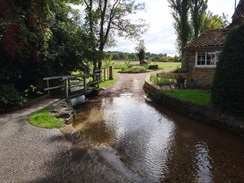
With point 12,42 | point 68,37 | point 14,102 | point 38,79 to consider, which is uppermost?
point 68,37

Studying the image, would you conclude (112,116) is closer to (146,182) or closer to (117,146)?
(117,146)

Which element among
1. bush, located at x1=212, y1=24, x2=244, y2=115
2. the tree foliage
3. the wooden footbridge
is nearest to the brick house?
bush, located at x1=212, y1=24, x2=244, y2=115

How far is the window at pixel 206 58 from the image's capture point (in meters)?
11.7

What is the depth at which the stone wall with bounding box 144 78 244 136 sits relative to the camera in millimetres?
5887

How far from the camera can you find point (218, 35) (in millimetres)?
12406

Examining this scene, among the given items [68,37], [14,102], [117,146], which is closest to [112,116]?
[117,146]

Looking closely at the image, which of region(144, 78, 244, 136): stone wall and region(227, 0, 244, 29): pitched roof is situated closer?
region(144, 78, 244, 136): stone wall

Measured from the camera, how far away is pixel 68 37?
11836mm

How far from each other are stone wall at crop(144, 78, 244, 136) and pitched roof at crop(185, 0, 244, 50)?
4897mm

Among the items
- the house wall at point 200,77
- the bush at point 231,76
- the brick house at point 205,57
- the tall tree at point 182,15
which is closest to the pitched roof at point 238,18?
the brick house at point 205,57

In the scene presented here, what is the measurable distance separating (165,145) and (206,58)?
9.25 metres

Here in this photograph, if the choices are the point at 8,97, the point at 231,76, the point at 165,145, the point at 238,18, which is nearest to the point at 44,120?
the point at 8,97

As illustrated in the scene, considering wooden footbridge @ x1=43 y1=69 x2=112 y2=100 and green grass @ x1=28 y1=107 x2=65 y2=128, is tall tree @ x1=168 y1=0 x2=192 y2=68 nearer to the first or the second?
wooden footbridge @ x1=43 y1=69 x2=112 y2=100

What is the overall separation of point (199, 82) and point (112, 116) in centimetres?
766
